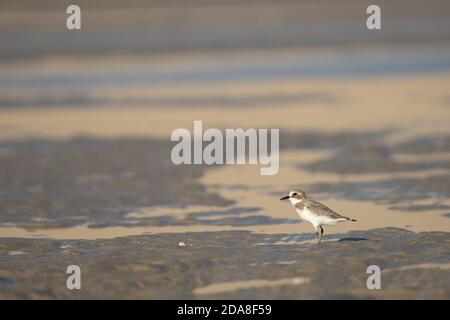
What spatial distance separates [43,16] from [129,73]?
1570 centimetres

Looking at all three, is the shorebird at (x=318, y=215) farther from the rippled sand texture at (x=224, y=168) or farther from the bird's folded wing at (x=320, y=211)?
the rippled sand texture at (x=224, y=168)

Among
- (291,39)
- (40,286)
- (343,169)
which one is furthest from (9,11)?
(40,286)

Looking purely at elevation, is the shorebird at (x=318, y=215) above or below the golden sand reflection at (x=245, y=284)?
above

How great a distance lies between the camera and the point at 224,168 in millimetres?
16656

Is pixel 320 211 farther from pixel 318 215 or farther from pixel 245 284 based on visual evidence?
pixel 245 284

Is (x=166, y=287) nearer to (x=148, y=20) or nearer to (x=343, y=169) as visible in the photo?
(x=343, y=169)

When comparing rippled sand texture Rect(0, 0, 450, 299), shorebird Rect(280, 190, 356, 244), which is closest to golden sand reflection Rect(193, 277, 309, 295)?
rippled sand texture Rect(0, 0, 450, 299)

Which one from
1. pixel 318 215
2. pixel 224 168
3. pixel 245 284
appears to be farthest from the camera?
pixel 224 168

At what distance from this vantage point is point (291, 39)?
121 feet

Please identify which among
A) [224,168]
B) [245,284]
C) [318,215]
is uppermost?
[224,168]

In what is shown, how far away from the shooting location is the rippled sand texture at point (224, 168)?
409 inches

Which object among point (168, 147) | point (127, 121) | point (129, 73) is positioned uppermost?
point (129, 73)

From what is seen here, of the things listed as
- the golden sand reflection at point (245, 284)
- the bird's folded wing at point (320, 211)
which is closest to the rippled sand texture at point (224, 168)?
the golden sand reflection at point (245, 284)

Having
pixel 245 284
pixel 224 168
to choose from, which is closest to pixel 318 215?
pixel 245 284
